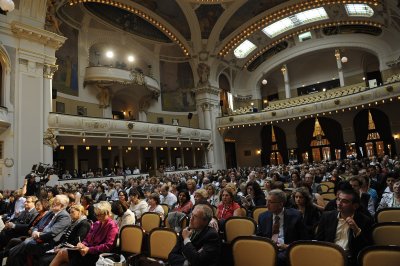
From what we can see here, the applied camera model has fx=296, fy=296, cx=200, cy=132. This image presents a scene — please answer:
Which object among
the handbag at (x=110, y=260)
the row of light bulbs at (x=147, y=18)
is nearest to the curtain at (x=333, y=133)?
the row of light bulbs at (x=147, y=18)

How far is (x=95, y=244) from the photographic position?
402 cm

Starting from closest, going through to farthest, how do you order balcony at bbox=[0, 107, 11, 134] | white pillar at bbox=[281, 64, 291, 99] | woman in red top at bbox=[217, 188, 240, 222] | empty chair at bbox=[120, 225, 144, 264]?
empty chair at bbox=[120, 225, 144, 264]
woman in red top at bbox=[217, 188, 240, 222]
balcony at bbox=[0, 107, 11, 134]
white pillar at bbox=[281, 64, 291, 99]

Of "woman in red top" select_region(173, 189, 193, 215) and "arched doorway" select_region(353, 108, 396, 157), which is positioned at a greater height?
"arched doorway" select_region(353, 108, 396, 157)

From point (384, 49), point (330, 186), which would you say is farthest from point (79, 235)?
point (384, 49)

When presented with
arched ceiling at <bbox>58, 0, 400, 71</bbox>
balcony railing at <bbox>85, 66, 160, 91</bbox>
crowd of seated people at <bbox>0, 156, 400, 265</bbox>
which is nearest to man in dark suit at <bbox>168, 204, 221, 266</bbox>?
crowd of seated people at <bbox>0, 156, 400, 265</bbox>

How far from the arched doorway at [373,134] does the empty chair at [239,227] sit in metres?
22.2

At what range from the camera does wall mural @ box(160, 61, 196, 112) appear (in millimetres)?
25703

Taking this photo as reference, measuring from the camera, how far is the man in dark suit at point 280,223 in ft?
11.8

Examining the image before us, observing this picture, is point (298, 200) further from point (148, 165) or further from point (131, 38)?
point (131, 38)

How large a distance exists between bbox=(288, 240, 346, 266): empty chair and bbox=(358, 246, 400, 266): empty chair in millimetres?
177

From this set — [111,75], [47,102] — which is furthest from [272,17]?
[47,102]

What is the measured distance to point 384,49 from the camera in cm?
2347

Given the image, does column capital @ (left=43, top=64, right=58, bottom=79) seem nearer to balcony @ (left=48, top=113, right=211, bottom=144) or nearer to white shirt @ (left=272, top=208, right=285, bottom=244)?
balcony @ (left=48, top=113, right=211, bottom=144)

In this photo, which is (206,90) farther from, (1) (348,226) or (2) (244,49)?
(1) (348,226)
